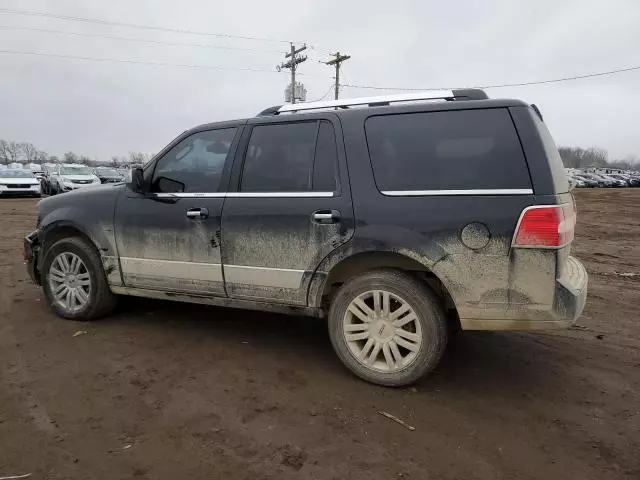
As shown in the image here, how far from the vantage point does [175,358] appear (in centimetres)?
390

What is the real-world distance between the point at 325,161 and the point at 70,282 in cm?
286

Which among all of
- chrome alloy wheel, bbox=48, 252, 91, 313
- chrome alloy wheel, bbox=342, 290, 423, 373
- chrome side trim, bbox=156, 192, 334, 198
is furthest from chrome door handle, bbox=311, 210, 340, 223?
chrome alloy wheel, bbox=48, 252, 91, 313

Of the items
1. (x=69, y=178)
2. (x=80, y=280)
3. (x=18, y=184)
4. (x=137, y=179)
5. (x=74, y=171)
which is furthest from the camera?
(x=74, y=171)

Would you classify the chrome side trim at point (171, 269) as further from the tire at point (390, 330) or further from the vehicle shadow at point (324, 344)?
the tire at point (390, 330)

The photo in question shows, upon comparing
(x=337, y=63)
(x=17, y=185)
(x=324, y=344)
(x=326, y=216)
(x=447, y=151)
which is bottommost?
(x=324, y=344)

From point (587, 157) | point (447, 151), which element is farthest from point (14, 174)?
point (587, 157)

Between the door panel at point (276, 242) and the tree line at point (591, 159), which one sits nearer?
the door panel at point (276, 242)

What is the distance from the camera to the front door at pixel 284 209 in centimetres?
358

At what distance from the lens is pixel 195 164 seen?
4246mm

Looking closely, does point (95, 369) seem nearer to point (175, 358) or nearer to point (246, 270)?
point (175, 358)

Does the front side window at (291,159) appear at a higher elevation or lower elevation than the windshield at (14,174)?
higher

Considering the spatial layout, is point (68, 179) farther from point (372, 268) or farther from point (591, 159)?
point (591, 159)

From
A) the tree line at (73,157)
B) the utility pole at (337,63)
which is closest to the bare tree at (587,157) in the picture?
the tree line at (73,157)

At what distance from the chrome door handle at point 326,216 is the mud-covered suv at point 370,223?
0.4 inches
